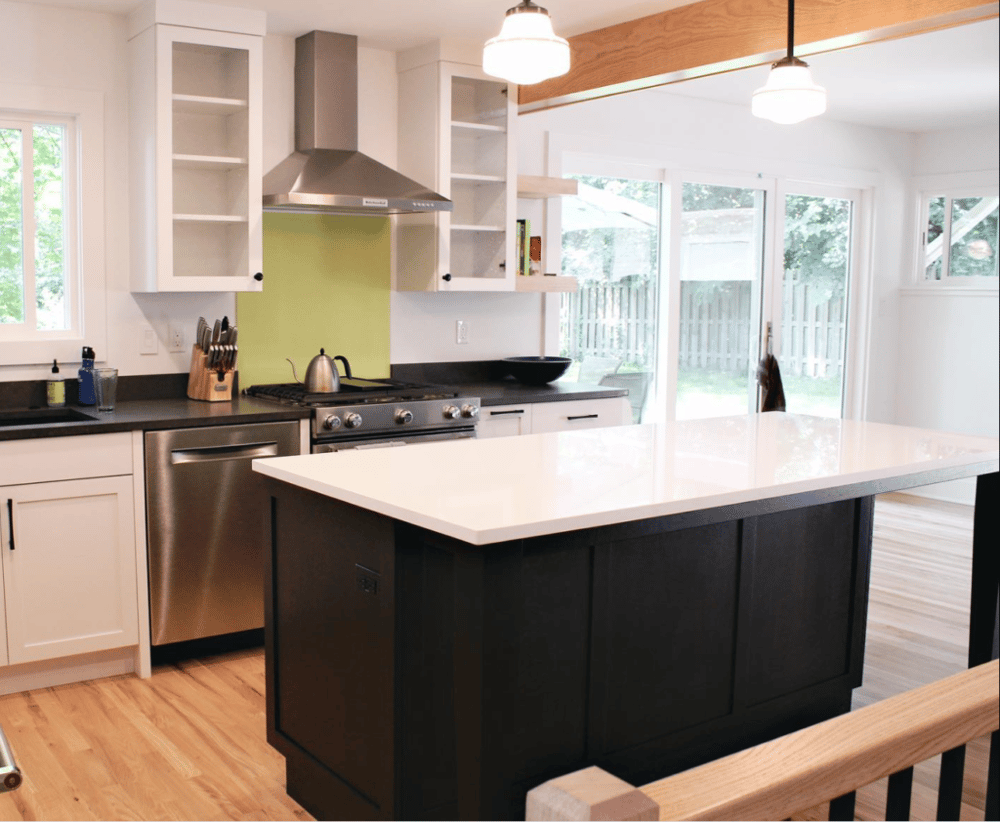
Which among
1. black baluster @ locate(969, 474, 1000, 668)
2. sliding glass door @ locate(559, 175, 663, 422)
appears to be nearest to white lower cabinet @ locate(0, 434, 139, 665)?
sliding glass door @ locate(559, 175, 663, 422)

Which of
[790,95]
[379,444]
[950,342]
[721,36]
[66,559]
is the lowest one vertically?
[66,559]

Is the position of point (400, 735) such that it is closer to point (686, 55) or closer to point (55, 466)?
point (55, 466)

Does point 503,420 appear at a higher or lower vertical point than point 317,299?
lower

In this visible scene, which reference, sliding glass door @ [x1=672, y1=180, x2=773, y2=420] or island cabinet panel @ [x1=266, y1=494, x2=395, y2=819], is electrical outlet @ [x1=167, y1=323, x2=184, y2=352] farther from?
sliding glass door @ [x1=672, y1=180, x2=773, y2=420]

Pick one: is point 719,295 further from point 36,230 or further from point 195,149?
point 36,230

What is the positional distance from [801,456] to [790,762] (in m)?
2.19

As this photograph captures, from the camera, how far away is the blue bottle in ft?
12.9

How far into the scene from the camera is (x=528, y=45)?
228cm

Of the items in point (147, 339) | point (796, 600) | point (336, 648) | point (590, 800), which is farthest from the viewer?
point (147, 339)

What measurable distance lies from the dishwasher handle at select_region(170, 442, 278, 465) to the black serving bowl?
Answer: 1571mm

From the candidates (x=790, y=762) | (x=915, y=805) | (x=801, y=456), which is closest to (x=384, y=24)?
(x=801, y=456)

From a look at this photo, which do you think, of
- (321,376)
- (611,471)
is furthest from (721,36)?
(321,376)

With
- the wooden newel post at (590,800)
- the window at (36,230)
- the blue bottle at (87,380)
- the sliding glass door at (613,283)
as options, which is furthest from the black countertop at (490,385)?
the wooden newel post at (590,800)

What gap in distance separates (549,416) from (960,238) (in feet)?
12.8
